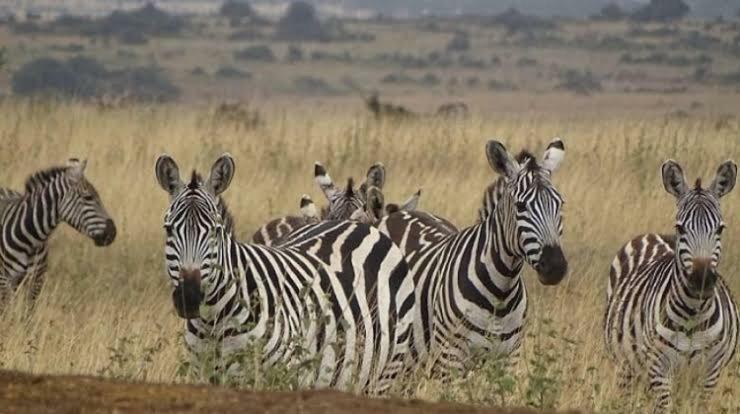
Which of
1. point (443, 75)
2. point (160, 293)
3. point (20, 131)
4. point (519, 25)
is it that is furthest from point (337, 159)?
point (519, 25)

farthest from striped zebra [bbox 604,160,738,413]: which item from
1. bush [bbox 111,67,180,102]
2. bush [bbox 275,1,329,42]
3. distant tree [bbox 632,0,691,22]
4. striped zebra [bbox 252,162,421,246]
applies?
distant tree [bbox 632,0,691,22]

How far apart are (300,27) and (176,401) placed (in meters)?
71.0

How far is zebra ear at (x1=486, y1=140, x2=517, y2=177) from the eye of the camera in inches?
351

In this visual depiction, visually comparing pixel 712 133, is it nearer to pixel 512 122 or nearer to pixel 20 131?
pixel 512 122

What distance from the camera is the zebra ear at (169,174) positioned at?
25.7ft

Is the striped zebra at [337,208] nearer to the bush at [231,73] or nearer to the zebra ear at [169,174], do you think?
the zebra ear at [169,174]

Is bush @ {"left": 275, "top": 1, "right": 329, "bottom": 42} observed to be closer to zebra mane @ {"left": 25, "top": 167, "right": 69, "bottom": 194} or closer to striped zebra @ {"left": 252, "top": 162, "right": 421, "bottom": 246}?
zebra mane @ {"left": 25, "top": 167, "right": 69, "bottom": 194}

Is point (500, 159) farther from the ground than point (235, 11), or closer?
closer

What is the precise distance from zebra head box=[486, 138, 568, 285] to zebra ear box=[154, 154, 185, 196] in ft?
5.69

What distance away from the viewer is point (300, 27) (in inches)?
2995

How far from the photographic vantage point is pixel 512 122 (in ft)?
72.7

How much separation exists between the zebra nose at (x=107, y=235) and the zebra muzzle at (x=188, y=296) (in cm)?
506

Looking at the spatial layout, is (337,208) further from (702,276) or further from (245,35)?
(245,35)

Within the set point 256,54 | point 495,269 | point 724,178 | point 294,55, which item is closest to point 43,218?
point 495,269
